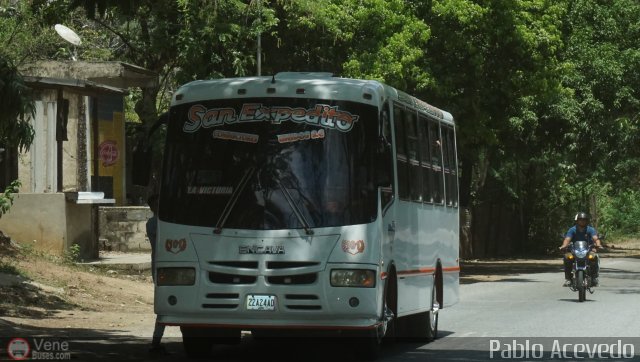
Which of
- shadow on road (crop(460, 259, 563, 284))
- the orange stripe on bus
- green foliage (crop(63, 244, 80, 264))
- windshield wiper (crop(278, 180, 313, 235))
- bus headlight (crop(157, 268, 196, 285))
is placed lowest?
shadow on road (crop(460, 259, 563, 284))

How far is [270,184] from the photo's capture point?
521 inches

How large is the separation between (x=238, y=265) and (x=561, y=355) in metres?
3.85

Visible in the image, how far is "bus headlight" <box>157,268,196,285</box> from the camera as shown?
515 inches

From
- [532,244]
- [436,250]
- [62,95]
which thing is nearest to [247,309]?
[436,250]

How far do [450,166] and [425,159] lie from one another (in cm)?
226

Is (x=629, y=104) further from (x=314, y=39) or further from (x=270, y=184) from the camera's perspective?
(x=270, y=184)

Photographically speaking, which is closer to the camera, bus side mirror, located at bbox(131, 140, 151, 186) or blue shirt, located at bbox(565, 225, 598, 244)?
bus side mirror, located at bbox(131, 140, 151, 186)

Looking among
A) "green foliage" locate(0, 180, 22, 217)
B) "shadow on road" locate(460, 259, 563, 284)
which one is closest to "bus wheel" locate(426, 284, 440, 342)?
"green foliage" locate(0, 180, 22, 217)

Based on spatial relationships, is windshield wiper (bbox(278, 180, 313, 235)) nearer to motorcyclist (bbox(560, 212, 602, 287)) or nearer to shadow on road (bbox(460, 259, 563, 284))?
motorcyclist (bbox(560, 212, 602, 287))

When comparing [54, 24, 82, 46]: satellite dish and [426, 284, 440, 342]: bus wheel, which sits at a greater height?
[54, 24, 82, 46]: satellite dish

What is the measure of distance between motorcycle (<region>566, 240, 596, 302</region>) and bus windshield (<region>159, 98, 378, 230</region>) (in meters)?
11.4

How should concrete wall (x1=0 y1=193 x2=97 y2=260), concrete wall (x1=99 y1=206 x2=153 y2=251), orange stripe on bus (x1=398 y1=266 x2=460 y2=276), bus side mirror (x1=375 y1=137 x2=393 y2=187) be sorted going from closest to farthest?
bus side mirror (x1=375 y1=137 x2=393 y2=187)
orange stripe on bus (x1=398 y1=266 x2=460 y2=276)
concrete wall (x1=0 y1=193 x2=97 y2=260)
concrete wall (x1=99 y1=206 x2=153 y2=251)

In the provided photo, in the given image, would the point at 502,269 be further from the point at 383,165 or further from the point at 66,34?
the point at 383,165

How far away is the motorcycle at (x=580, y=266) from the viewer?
23.6 meters
